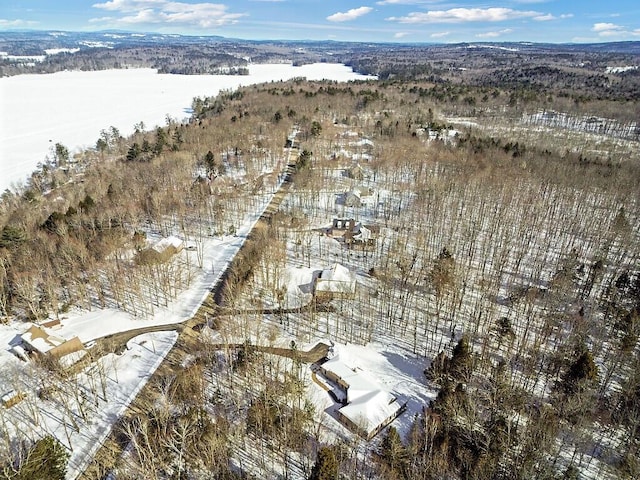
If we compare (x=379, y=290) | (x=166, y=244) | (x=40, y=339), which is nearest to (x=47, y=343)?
(x=40, y=339)

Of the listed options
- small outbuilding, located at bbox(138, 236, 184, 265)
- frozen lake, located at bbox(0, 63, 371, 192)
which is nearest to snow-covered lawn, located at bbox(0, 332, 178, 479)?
small outbuilding, located at bbox(138, 236, 184, 265)

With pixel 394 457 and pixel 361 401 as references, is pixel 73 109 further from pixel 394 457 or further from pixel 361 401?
pixel 394 457

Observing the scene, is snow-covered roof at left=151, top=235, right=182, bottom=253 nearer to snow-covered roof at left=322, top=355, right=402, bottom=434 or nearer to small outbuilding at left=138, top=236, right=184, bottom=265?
small outbuilding at left=138, top=236, right=184, bottom=265

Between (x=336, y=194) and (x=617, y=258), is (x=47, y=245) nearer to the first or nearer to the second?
(x=336, y=194)

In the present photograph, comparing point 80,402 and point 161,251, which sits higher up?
point 161,251

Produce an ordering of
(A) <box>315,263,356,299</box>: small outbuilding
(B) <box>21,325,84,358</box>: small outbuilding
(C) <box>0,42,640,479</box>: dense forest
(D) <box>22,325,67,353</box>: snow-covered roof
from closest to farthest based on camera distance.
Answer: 1. (C) <box>0,42,640,479</box>: dense forest
2. (B) <box>21,325,84,358</box>: small outbuilding
3. (D) <box>22,325,67,353</box>: snow-covered roof
4. (A) <box>315,263,356,299</box>: small outbuilding

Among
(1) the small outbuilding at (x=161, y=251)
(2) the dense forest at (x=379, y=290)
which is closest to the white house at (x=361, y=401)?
(2) the dense forest at (x=379, y=290)
